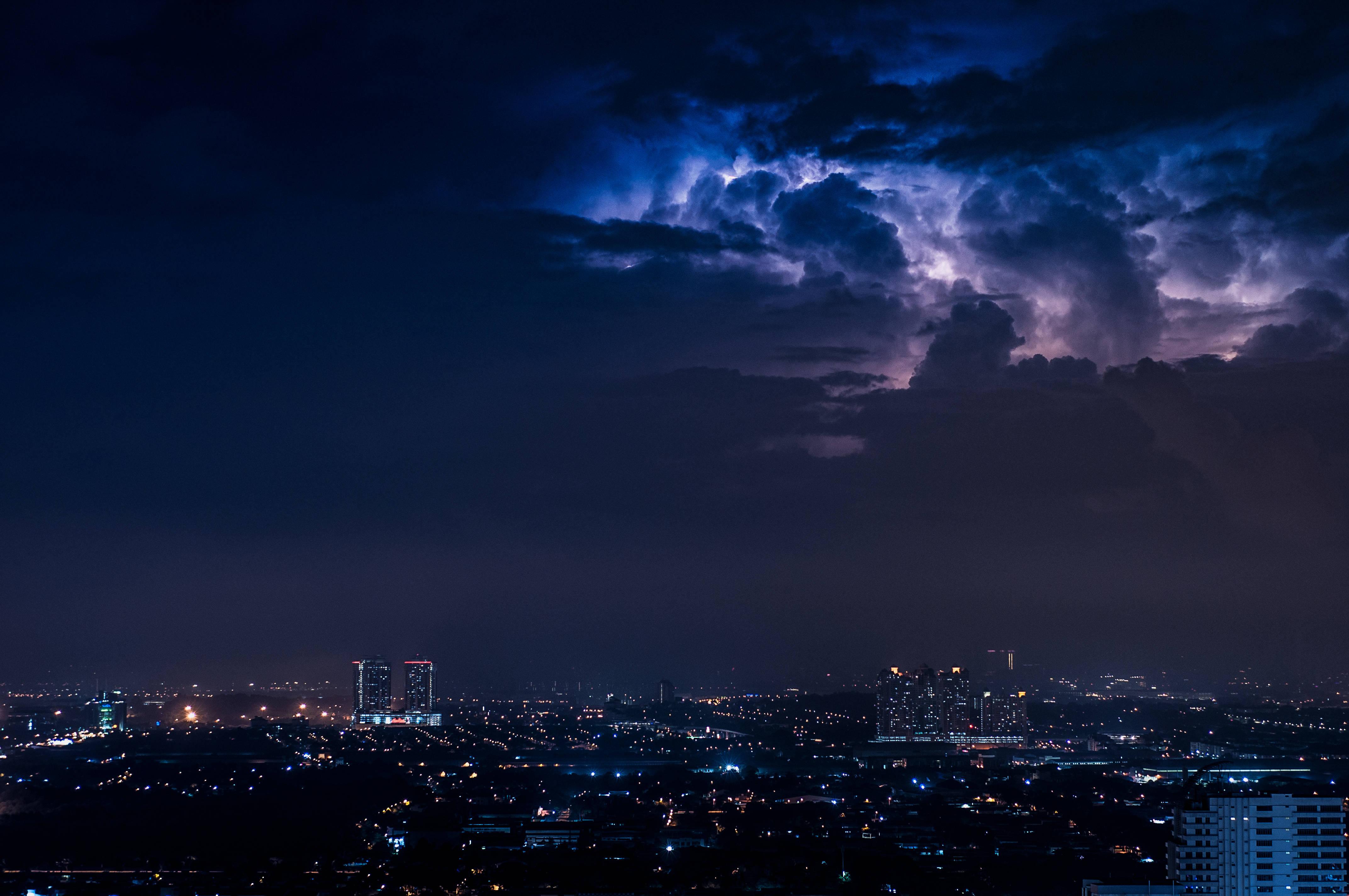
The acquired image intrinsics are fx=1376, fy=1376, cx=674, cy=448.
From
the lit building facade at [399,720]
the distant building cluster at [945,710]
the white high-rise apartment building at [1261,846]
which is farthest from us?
the lit building facade at [399,720]

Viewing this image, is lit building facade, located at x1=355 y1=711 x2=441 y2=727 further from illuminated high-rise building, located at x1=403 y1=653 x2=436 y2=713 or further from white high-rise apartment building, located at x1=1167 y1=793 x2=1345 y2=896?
white high-rise apartment building, located at x1=1167 y1=793 x2=1345 y2=896

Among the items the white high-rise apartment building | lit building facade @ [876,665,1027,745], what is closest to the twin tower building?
lit building facade @ [876,665,1027,745]

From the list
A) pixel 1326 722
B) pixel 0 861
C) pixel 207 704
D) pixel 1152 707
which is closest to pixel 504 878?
pixel 0 861

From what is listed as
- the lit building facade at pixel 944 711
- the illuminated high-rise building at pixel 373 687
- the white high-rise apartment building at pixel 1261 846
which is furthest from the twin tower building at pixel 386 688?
the white high-rise apartment building at pixel 1261 846

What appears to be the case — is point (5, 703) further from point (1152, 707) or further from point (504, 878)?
point (504, 878)

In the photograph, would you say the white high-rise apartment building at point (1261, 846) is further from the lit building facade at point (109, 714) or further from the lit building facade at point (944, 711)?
the lit building facade at point (109, 714)

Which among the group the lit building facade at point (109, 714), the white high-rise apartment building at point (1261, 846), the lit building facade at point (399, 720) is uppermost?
the white high-rise apartment building at point (1261, 846)
